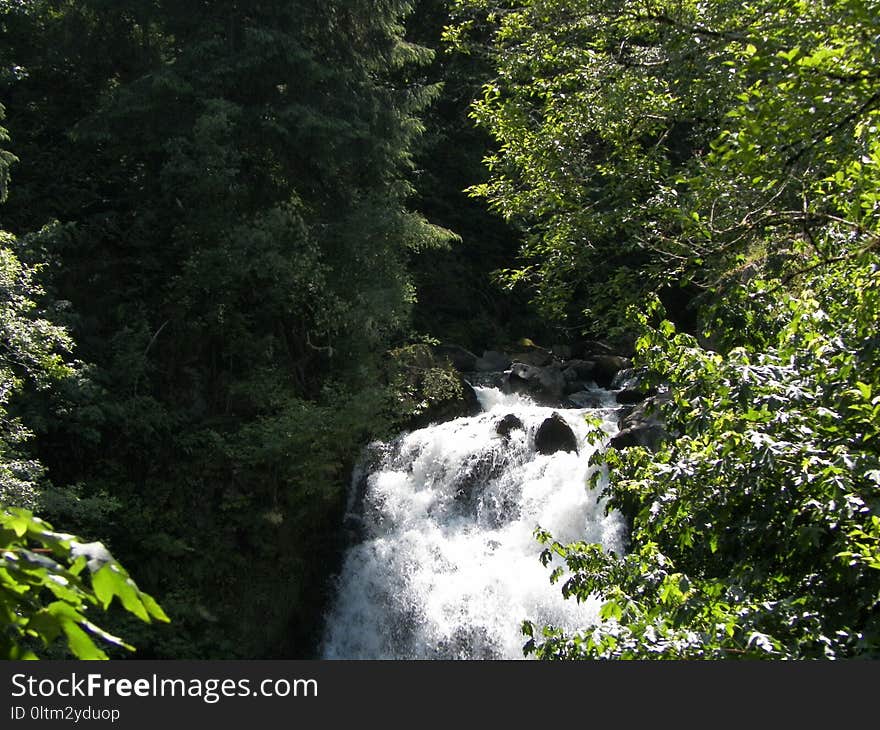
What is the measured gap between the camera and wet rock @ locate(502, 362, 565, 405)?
15727 mm

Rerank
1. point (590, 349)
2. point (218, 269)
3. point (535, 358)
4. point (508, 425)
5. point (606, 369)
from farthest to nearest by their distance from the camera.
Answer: point (590, 349) → point (535, 358) → point (606, 369) → point (508, 425) → point (218, 269)

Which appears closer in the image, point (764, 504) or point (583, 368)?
point (764, 504)

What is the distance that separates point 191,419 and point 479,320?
9650 millimetres

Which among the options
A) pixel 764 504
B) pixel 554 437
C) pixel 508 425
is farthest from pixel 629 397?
pixel 764 504

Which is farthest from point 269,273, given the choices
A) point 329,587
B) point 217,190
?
point 329,587

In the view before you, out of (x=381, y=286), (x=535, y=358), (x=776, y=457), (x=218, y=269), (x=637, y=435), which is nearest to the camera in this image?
(x=776, y=457)

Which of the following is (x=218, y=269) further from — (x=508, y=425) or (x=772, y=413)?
(x=772, y=413)

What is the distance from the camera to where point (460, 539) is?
12.5m

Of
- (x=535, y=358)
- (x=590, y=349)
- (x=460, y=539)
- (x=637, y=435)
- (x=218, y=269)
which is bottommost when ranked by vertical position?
(x=460, y=539)

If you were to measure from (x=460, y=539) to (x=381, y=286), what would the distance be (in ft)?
13.1

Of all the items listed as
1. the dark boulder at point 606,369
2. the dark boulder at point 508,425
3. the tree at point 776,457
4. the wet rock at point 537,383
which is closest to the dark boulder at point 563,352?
the dark boulder at point 606,369

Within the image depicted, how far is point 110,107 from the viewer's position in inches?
522

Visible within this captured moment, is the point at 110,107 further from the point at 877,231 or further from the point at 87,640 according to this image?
the point at 87,640

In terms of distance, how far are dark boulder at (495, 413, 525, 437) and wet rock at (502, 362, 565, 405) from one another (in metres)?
2.33
